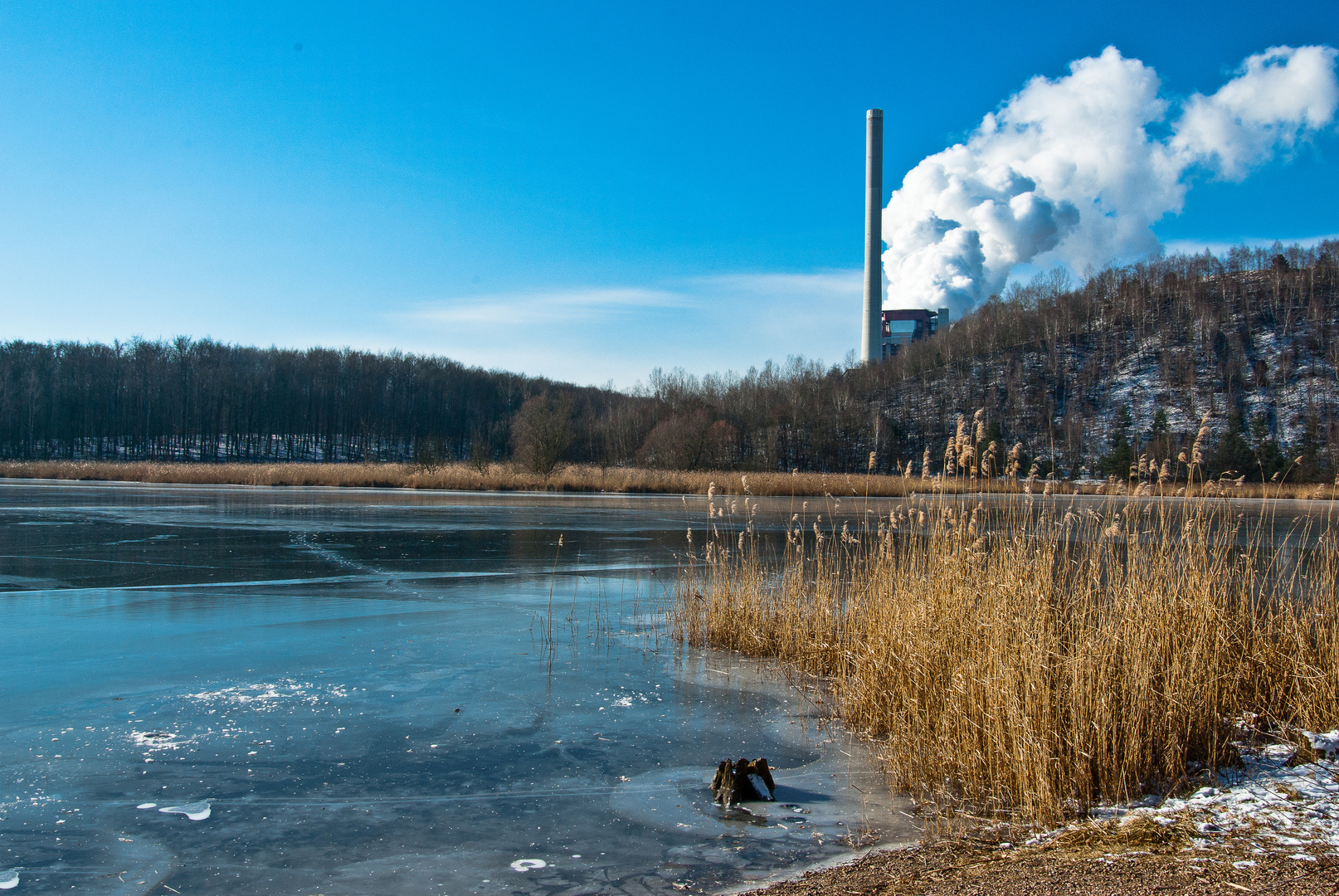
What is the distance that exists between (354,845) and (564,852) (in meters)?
0.88

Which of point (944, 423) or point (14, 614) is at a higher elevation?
point (944, 423)

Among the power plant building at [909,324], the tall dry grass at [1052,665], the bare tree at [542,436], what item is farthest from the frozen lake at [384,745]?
the power plant building at [909,324]

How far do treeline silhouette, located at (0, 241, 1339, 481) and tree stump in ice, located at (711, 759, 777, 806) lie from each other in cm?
5386

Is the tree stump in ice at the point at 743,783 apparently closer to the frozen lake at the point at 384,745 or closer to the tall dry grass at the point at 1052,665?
the frozen lake at the point at 384,745

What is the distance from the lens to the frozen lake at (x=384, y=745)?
3389 millimetres

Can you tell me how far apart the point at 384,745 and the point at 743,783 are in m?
2.10

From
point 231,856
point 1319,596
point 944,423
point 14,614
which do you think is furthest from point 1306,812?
point 944,423

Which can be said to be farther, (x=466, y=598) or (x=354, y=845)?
(x=466, y=598)

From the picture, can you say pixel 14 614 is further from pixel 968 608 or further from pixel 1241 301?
pixel 1241 301

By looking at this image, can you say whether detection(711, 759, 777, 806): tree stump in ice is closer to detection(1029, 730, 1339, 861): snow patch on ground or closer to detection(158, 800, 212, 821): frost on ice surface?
detection(1029, 730, 1339, 861): snow patch on ground

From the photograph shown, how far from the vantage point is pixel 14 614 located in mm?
8180

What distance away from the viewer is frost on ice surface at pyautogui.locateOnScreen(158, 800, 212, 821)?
3752 mm

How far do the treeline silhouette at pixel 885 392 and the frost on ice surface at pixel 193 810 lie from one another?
178 ft

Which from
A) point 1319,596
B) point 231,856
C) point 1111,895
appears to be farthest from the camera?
point 1319,596
